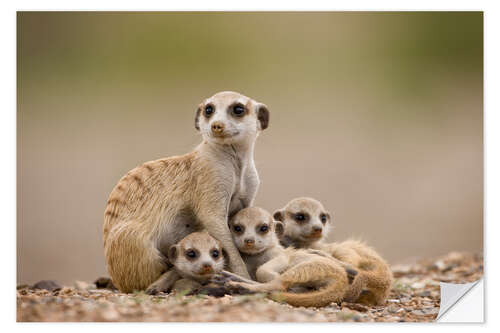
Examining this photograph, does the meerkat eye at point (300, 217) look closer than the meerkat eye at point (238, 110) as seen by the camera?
No

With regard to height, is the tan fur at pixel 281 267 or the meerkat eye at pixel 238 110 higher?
the meerkat eye at pixel 238 110

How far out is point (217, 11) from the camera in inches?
200

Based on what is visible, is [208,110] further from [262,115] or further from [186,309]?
[186,309]

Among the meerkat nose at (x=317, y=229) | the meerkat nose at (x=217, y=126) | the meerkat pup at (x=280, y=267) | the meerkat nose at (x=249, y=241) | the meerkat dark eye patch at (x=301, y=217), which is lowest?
the meerkat pup at (x=280, y=267)

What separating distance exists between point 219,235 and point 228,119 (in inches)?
34.5

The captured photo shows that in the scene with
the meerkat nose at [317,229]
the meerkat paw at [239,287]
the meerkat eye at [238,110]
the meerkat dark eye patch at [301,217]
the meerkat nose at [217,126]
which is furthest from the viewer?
the meerkat dark eye patch at [301,217]

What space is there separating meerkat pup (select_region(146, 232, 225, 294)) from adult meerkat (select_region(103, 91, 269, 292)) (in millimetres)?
90

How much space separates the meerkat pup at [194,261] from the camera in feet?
13.9

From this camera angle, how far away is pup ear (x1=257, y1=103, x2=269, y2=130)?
473 centimetres

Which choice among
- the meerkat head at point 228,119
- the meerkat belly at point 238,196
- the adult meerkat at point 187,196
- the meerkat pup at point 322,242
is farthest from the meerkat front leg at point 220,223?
the meerkat pup at point 322,242

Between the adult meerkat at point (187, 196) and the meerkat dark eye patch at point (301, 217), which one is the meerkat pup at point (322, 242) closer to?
the meerkat dark eye patch at point (301, 217)

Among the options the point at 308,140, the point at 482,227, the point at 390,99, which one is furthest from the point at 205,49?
the point at 482,227

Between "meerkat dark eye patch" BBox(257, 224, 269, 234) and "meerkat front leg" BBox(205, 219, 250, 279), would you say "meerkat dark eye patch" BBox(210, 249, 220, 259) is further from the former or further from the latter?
"meerkat dark eye patch" BBox(257, 224, 269, 234)

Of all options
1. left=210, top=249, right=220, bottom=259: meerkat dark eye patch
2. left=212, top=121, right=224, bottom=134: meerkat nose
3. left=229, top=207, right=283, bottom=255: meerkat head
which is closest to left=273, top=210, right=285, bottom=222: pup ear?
left=229, top=207, right=283, bottom=255: meerkat head
